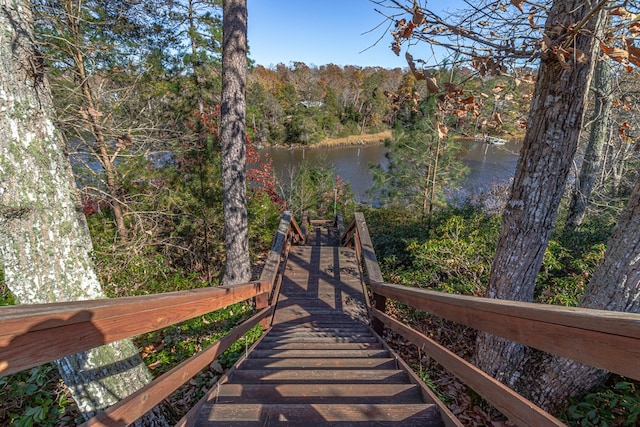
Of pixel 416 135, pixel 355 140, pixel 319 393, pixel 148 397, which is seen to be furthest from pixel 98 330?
pixel 355 140

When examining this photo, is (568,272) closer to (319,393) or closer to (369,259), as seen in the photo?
(369,259)

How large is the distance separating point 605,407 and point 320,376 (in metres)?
2.13

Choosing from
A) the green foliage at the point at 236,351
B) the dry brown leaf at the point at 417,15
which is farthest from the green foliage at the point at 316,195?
the dry brown leaf at the point at 417,15

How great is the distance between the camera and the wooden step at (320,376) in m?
1.88

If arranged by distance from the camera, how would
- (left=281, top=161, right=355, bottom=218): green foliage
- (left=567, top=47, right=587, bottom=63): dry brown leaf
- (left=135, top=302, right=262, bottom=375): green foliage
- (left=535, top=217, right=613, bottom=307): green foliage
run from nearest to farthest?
(left=567, top=47, right=587, bottom=63): dry brown leaf
(left=535, top=217, right=613, bottom=307): green foliage
(left=135, top=302, right=262, bottom=375): green foliage
(left=281, top=161, right=355, bottom=218): green foliage

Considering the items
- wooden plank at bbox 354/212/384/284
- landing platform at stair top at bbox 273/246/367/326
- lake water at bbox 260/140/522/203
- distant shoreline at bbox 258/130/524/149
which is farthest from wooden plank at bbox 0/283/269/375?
distant shoreline at bbox 258/130/524/149

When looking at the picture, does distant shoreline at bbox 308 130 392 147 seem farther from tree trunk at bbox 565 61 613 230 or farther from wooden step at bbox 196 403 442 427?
wooden step at bbox 196 403 442 427

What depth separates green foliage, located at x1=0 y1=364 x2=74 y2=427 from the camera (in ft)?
8.09

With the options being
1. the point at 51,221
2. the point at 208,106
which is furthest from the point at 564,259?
the point at 208,106

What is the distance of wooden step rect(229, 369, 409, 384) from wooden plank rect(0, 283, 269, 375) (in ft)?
2.70

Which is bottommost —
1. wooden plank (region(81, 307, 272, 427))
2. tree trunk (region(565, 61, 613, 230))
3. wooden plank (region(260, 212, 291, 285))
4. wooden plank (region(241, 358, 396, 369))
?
wooden plank (region(241, 358, 396, 369))

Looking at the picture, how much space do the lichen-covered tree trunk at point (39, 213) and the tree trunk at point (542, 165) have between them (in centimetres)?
314

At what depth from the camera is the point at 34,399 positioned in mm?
2645

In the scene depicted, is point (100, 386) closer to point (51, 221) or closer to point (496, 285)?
point (51, 221)
